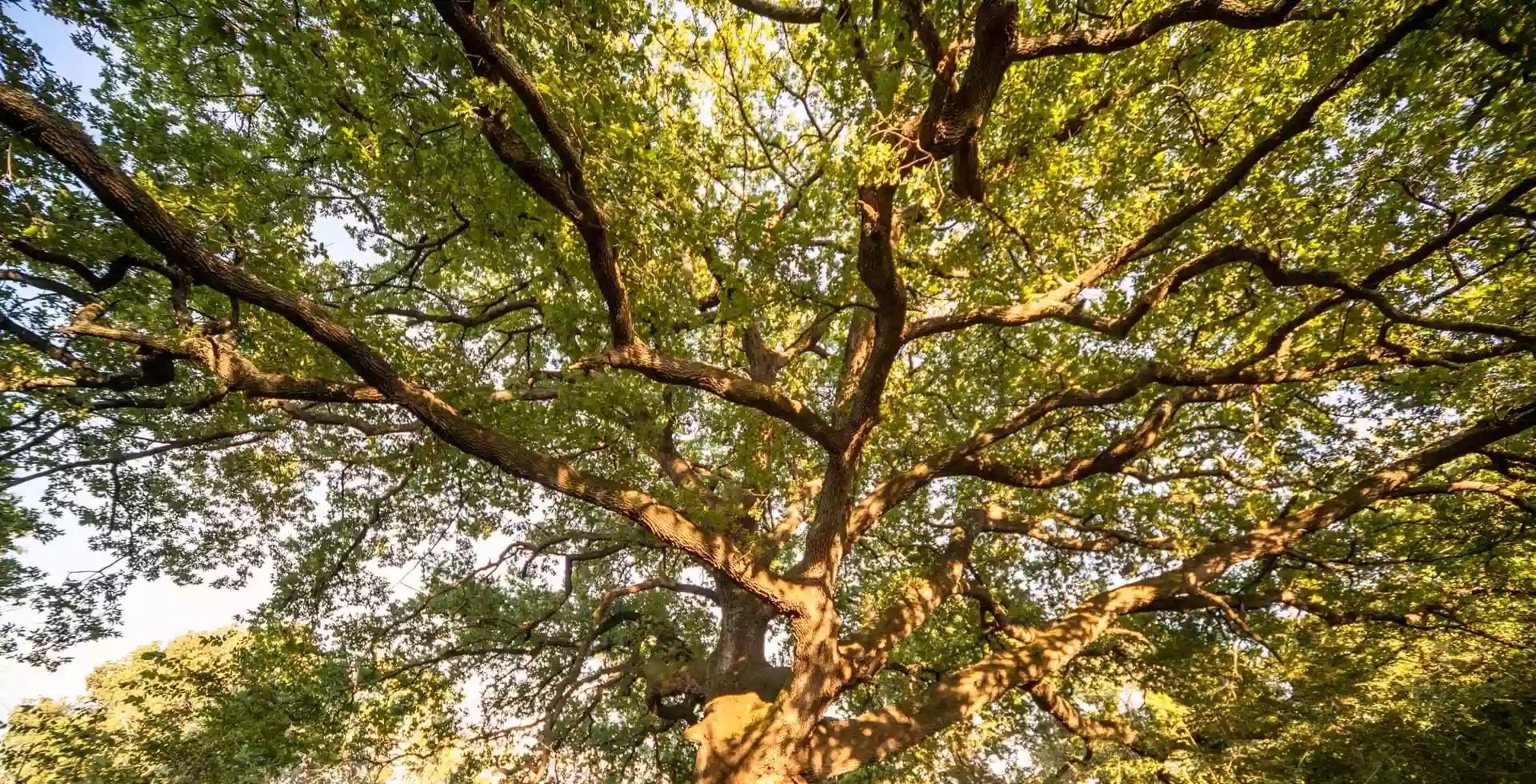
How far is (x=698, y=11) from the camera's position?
18.3 ft

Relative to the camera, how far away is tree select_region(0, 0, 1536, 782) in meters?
4.16

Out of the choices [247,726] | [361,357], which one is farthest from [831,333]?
[247,726]

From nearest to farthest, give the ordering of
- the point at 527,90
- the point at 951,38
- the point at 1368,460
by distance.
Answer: the point at 527,90 < the point at 951,38 < the point at 1368,460

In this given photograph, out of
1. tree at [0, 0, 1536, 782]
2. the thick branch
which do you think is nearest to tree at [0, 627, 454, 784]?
tree at [0, 0, 1536, 782]

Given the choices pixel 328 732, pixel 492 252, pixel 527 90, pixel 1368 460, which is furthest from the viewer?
pixel 1368 460

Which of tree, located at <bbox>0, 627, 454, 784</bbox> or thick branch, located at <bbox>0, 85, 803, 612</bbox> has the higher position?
thick branch, located at <bbox>0, 85, 803, 612</bbox>

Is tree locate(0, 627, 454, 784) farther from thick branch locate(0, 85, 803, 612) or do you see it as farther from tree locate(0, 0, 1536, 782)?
thick branch locate(0, 85, 803, 612)

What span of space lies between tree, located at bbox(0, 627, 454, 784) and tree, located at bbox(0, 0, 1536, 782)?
2.67 feet

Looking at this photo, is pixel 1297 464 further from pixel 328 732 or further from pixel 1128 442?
pixel 328 732

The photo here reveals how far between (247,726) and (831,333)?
9987 mm

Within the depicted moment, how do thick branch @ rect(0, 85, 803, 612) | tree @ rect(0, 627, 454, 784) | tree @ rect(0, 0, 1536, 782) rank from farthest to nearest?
tree @ rect(0, 627, 454, 784) → tree @ rect(0, 0, 1536, 782) → thick branch @ rect(0, 85, 803, 612)

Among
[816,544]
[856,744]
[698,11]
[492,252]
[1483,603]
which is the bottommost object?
[856,744]

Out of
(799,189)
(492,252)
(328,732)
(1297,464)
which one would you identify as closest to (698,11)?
(799,189)

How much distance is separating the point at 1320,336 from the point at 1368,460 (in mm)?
2778
